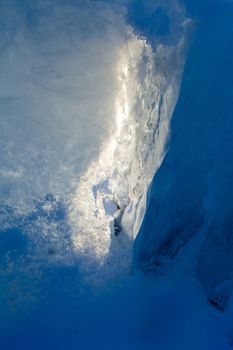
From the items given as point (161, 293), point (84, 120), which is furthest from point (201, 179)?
point (84, 120)

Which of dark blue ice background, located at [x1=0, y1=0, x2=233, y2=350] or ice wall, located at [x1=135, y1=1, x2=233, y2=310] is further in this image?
dark blue ice background, located at [x1=0, y1=0, x2=233, y2=350]

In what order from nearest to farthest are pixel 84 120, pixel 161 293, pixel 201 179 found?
pixel 201 179
pixel 161 293
pixel 84 120

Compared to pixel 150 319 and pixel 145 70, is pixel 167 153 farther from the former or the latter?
pixel 150 319

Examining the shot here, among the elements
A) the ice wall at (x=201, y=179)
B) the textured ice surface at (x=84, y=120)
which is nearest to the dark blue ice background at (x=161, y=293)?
the ice wall at (x=201, y=179)

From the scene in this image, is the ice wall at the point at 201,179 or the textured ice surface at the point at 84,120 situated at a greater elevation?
the textured ice surface at the point at 84,120

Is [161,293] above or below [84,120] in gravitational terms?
below

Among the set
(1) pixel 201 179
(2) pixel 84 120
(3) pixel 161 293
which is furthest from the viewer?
(2) pixel 84 120

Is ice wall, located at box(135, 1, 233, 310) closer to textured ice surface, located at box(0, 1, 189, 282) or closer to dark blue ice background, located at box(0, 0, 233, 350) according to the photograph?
dark blue ice background, located at box(0, 0, 233, 350)

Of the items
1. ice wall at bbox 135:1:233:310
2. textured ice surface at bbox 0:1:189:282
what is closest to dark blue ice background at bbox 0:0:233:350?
ice wall at bbox 135:1:233:310

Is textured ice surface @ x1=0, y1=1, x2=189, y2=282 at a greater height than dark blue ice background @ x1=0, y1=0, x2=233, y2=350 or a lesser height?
greater

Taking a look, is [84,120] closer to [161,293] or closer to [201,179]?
[201,179]

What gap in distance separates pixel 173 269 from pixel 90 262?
112 cm

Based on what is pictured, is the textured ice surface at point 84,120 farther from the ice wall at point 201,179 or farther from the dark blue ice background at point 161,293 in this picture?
the dark blue ice background at point 161,293

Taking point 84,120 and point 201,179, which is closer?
point 201,179
